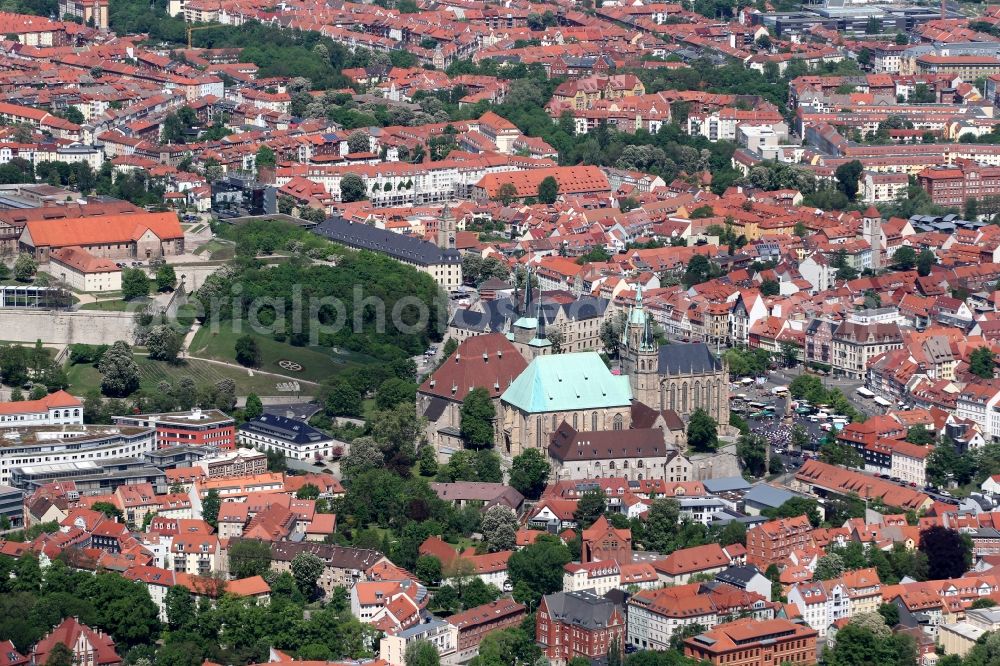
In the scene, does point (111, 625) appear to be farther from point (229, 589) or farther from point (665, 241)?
point (665, 241)

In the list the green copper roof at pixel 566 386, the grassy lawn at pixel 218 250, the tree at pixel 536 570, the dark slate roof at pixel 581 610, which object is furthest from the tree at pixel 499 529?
the grassy lawn at pixel 218 250

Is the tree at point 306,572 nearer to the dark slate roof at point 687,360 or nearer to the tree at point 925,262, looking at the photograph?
the dark slate roof at point 687,360

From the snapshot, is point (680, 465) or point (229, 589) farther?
point (680, 465)

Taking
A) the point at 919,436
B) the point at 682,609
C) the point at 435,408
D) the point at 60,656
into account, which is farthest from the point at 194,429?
the point at 919,436

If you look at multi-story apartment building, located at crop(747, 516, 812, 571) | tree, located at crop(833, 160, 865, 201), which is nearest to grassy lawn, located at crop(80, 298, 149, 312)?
multi-story apartment building, located at crop(747, 516, 812, 571)

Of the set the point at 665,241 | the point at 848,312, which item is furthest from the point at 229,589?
the point at 665,241

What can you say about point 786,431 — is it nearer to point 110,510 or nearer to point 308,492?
point 308,492
